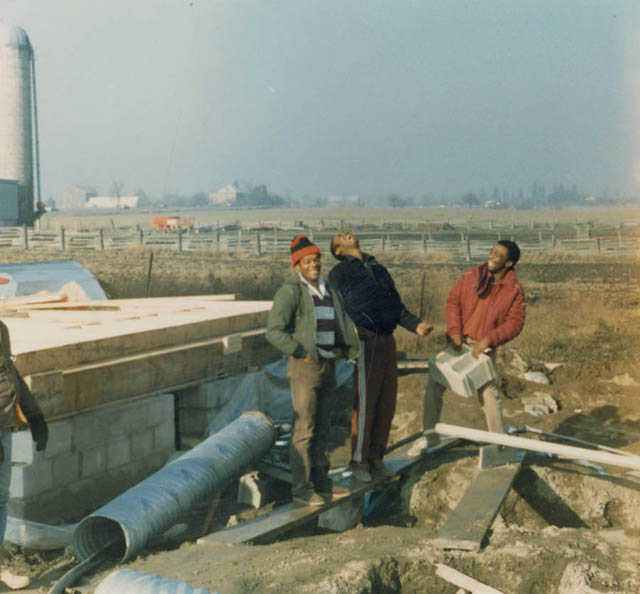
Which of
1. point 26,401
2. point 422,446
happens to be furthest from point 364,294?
point 26,401

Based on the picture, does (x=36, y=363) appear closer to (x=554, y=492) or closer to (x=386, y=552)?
(x=386, y=552)

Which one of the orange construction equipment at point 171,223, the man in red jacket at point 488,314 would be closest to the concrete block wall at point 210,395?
the man in red jacket at point 488,314

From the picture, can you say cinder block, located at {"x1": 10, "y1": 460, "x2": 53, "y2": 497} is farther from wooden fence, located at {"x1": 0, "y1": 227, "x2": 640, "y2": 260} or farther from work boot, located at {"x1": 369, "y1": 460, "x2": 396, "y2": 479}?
wooden fence, located at {"x1": 0, "y1": 227, "x2": 640, "y2": 260}

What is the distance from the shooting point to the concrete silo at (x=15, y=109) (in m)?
30.2

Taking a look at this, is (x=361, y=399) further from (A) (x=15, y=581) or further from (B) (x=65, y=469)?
(A) (x=15, y=581)

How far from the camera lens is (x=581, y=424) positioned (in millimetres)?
7656

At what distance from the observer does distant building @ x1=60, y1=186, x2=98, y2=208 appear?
230 feet

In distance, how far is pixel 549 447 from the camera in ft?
16.8

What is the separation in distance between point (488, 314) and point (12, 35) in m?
29.4

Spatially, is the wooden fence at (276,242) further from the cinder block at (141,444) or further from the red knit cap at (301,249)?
the red knit cap at (301,249)

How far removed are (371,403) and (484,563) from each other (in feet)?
5.22

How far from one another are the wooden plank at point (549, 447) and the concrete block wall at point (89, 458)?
2268mm

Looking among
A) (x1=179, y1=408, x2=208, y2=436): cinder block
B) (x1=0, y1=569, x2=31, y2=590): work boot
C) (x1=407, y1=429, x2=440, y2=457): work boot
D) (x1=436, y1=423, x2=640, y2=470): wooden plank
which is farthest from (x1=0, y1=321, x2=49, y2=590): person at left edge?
(x1=407, y1=429, x2=440, y2=457): work boot

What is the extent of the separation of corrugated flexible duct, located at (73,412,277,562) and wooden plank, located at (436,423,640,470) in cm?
138
